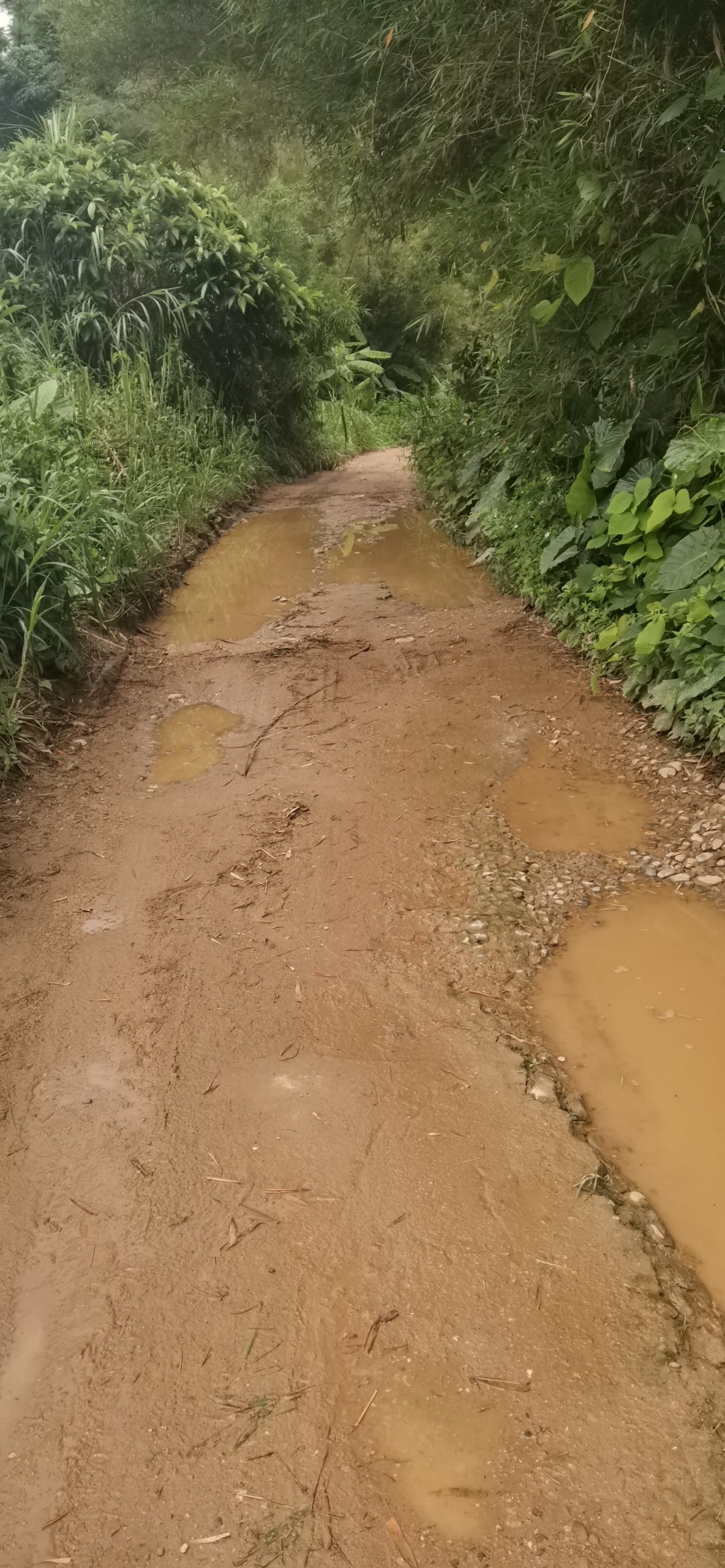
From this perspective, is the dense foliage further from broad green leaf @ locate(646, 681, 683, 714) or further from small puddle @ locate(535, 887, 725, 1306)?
small puddle @ locate(535, 887, 725, 1306)

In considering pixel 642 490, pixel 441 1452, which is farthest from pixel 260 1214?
pixel 642 490

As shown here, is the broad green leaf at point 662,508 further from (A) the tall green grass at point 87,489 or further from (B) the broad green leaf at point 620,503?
(A) the tall green grass at point 87,489

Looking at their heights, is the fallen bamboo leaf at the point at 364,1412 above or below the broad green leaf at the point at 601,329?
below

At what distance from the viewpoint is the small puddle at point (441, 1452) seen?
1.63 meters

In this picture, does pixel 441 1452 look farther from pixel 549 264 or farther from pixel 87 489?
pixel 87 489

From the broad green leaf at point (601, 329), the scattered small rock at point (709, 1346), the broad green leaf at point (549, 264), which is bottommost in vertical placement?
the scattered small rock at point (709, 1346)

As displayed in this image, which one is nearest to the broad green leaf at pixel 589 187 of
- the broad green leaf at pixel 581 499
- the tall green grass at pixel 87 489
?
the broad green leaf at pixel 581 499

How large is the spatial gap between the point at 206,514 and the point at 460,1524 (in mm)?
7289

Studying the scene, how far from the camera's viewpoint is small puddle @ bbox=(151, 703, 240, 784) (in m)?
Answer: 4.30

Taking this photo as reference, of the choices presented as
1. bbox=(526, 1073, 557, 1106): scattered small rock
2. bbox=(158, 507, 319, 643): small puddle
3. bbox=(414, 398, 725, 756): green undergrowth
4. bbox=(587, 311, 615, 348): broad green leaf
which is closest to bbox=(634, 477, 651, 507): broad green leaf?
bbox=(414, 398, 725, 756): green undergrowth

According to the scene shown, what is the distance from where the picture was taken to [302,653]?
550cm

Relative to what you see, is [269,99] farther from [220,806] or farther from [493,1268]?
[493,1268]

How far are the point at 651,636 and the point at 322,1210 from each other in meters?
2.72

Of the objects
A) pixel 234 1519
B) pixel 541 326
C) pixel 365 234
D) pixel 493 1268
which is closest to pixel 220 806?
pixel 493 1268
